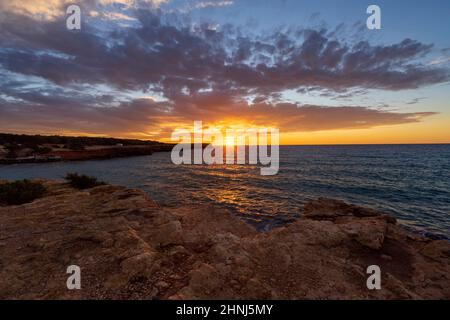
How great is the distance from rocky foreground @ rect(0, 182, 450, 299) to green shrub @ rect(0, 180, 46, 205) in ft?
11.7

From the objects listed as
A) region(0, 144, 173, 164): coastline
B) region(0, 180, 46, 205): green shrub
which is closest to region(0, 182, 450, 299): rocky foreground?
region(0, 180, 46, 205): green shrub

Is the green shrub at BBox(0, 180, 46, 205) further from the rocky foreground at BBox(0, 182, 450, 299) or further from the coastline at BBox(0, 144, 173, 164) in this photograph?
the coastline at BBox(0, 144, 173, 164)

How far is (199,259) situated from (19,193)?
16.2m

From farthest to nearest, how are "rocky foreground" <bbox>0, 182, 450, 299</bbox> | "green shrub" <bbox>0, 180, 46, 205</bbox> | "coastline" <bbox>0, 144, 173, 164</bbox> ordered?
"coastline" <bbox>0, 144, 173, 164</bbox>, "green shrub" <bbox>0, 180, 46, 205</bbox>, "rocky foreground" <bbox>0, 182, 450, 299</bbox>

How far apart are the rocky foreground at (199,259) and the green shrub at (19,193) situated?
356 centimetres

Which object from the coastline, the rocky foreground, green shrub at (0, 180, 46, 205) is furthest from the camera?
the coastline

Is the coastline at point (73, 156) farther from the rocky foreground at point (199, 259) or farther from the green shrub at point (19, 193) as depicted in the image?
the rocky foreground at point (199, 259)

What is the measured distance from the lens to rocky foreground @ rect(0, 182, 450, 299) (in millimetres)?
5324

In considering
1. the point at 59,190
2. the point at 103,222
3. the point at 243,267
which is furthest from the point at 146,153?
the point at 243,267

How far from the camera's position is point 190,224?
1098cm

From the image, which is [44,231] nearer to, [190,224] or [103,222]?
[103,222]

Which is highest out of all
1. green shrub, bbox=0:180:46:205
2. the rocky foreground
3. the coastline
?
the coastline
